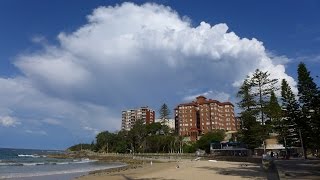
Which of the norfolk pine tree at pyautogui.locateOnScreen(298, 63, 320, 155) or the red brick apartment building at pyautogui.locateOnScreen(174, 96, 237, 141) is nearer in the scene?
the norfolk pine tree at pyautogui.locateOnScreen(298, 63, 320, 155)

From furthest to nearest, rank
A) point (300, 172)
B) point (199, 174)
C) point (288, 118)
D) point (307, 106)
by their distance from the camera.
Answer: point (288, 118), point (307, 106), point (199, 174), point (300, 172)

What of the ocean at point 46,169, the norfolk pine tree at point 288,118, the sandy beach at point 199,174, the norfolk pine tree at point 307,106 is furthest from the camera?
the norfolk pine tree at point 288,118

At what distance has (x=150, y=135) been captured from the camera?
5571 inches

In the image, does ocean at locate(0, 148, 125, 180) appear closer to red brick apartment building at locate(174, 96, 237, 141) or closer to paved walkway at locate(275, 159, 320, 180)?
paved walkway at locate(275, 159, 320, 180)

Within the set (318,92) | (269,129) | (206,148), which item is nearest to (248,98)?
(269,129)

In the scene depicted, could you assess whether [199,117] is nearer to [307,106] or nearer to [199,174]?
[307,106]

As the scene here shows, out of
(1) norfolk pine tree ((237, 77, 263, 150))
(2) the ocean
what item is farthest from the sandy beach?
(1) norfolk pine tree ((237, 77, 263, 150))

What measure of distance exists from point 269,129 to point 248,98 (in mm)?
5718

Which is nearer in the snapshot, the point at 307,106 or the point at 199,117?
the point at 307,106

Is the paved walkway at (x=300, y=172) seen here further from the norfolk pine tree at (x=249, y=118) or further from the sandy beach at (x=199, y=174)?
the norfolk pine tree at (x=249, y=118)

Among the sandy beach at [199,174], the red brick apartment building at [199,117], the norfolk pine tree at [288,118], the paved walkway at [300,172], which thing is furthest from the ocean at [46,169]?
the red brick apartment building at [199,117]

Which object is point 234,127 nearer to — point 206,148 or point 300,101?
point 206,148

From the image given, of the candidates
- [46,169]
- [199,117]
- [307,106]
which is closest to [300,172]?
[307,106]

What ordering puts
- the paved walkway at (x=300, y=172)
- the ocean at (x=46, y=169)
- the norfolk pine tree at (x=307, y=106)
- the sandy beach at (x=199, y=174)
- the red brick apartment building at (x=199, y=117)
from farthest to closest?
the red brick apartment building at (x=199, y=117)
the norfolk pine tree at (x=307, y=106)
the ocean at (x=46, y=169)
the sandy beach at (x=199, y=174)
the paved walkway at (x=300, y=172)
